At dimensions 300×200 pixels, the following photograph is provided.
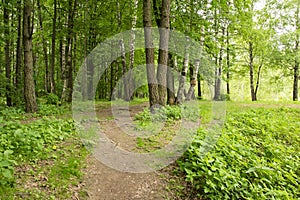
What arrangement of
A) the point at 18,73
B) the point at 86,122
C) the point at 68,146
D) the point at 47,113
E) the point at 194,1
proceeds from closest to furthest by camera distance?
the point at 68,146
the point at 86,122
the point at 47,113
the point at 194,1
the point at 18,73

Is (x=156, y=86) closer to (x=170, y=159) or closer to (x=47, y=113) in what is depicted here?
(x=170, y=159)

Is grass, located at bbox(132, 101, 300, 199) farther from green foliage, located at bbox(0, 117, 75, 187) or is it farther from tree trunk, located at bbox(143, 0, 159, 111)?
green foliage, located at bbox(0, 117, 75, 187)

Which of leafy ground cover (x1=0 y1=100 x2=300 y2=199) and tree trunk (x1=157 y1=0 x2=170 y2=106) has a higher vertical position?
tree trunk (x1=157 y1=0 x2=170 y2=106)

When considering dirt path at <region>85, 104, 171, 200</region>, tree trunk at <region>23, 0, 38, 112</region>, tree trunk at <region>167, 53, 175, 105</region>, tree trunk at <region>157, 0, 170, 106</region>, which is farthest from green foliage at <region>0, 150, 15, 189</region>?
tree trunk at <region>167, 53, 175, 105</region>

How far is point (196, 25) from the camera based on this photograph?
11.6 metres

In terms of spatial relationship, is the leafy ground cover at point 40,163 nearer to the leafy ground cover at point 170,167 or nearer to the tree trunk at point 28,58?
the leafy ground cover at point 170,167

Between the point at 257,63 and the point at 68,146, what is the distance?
25.0m

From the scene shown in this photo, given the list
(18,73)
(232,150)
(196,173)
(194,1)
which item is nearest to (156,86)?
(232,150)

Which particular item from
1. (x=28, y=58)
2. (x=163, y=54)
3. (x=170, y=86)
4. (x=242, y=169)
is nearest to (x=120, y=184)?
(x=242, y=169)

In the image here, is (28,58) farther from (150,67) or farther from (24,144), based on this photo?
(24,144)

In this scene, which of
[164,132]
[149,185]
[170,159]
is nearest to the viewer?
[149,185]

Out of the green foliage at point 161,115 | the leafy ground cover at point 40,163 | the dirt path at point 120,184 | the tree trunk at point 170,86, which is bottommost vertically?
the dirt path at point 120,184

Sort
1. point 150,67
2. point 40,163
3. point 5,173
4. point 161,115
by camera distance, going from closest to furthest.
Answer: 1. point 5,173
2. point 40,163
3. point 161,115
4. point 150,67

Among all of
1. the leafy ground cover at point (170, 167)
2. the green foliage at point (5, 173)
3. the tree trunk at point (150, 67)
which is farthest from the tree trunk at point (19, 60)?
the green foliage at point (5, 173)
